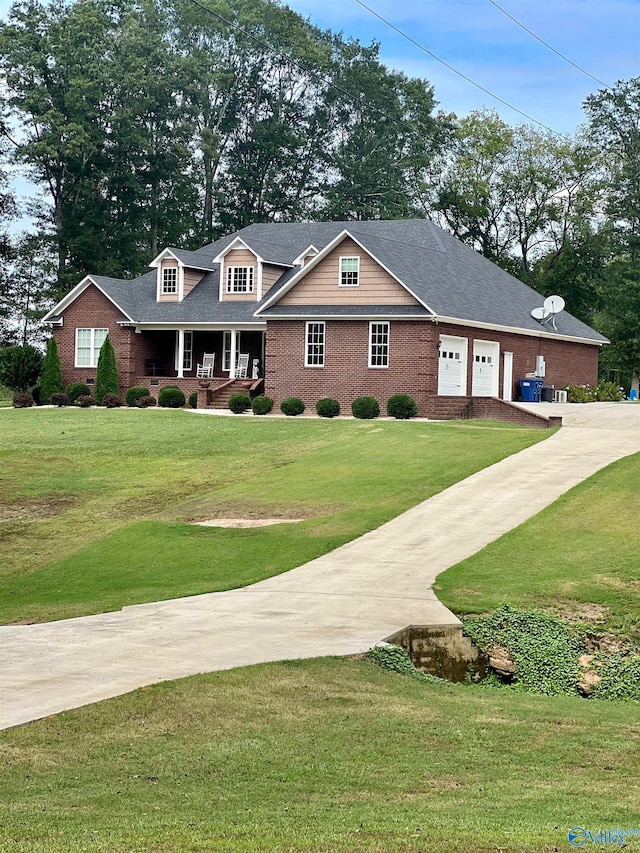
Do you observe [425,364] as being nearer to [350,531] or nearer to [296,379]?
[296,379]

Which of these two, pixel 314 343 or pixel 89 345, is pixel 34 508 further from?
pixel 89 345

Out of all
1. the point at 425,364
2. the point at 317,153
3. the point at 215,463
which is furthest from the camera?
the point at 317,153

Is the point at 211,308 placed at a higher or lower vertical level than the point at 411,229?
lower

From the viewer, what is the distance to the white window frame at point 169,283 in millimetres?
49375

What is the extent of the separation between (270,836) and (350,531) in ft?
44.6

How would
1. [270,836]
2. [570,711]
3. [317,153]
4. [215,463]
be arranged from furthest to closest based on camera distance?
1. [317,153]
2. [215,463]
3. [570,711]
4. [270,836]

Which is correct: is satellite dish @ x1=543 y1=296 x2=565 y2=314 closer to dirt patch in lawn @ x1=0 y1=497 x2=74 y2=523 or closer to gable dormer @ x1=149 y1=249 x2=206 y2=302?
gable dormer @ x1=149 y1=249 x2=206 y2=302

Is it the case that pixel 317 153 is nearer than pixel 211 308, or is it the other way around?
pixel 211 308

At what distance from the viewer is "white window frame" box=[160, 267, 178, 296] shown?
4938 centimetres

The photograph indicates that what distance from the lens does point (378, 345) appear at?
40.2m

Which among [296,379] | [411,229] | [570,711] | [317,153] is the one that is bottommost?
[570,711]

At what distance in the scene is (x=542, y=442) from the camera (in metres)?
29.5

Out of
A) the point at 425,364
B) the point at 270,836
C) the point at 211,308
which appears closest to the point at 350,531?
the point at 270,836

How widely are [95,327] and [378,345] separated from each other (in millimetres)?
14585
